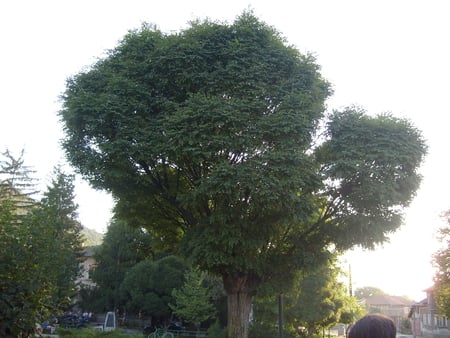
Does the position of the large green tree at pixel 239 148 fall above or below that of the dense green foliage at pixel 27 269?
above

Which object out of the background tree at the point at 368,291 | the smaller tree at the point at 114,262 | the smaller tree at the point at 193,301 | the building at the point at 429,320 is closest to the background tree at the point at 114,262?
the smaller tree at the point at 114,262

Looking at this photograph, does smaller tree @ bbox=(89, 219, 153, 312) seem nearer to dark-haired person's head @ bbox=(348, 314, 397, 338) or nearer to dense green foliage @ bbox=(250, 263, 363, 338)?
dense green foliage @ bbox=(250, 263, 363, 338)

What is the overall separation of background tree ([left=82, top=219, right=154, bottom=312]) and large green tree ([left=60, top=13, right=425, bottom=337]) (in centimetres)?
2989

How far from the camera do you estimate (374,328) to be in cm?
299

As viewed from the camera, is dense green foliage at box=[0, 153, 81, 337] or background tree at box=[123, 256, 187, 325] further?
background tree at box=[123, 256, 187, 325]

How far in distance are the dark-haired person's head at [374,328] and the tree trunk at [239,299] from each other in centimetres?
1663

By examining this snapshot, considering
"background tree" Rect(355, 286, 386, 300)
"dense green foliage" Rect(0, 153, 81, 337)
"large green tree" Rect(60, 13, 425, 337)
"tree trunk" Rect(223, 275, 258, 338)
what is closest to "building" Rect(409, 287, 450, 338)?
"tree trunk" Rect(223, 275, 258, 338)

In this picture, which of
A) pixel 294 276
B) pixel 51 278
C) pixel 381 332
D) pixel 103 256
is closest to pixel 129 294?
pixel 103 256

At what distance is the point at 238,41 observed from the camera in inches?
714

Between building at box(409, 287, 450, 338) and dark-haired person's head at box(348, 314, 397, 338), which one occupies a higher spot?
dark-haired person's head at box(348, 314, 397, 338)

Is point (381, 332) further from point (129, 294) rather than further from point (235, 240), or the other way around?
point (129, 294)

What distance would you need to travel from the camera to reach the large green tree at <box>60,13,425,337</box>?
1614cm

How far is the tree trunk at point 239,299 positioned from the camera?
1925cm

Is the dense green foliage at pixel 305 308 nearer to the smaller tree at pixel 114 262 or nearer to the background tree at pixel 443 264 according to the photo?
the background tree at pixel 443 264
